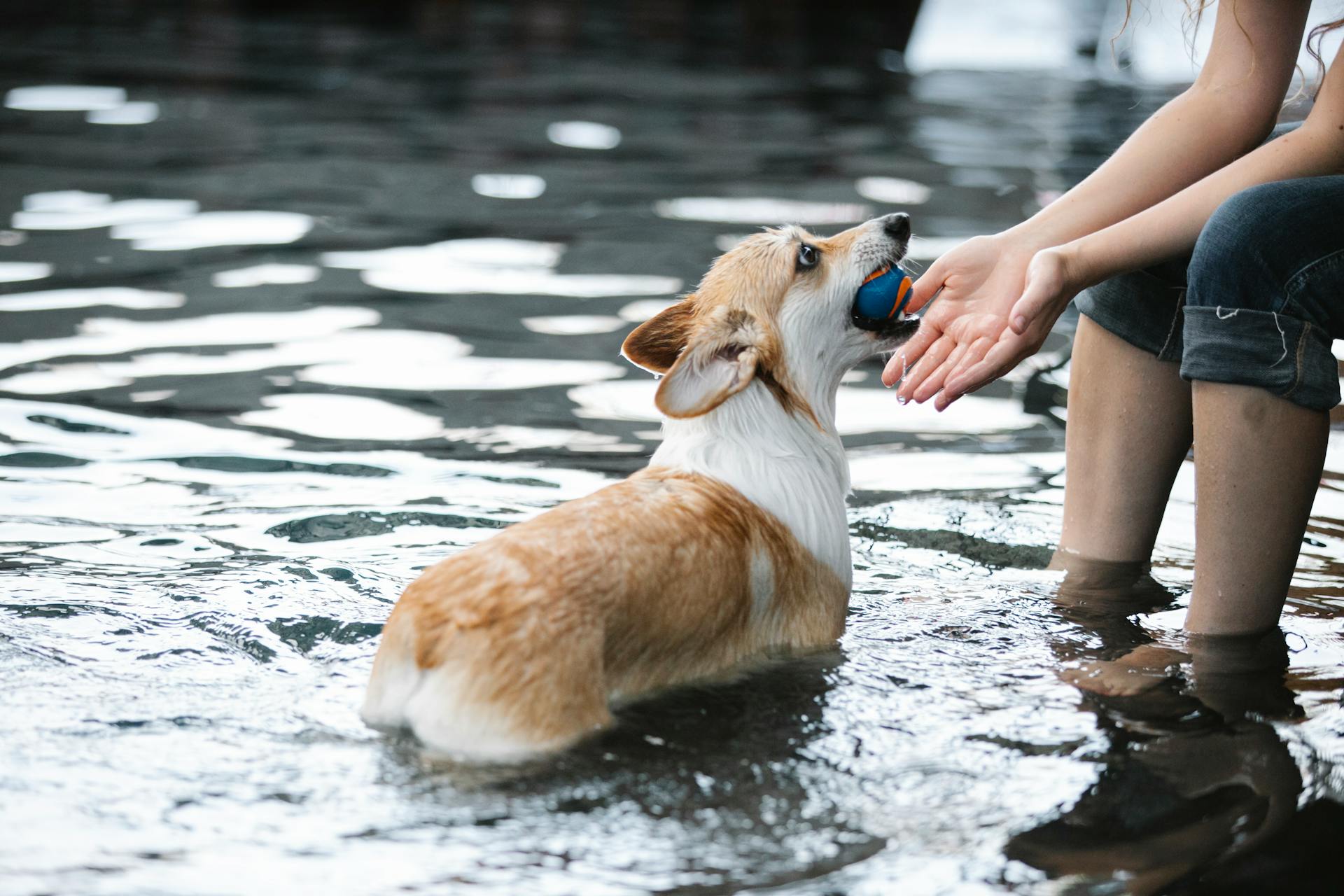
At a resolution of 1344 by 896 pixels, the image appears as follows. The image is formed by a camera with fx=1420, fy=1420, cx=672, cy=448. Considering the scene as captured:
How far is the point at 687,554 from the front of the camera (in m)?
2.70

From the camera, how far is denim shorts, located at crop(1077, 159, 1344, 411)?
2721 millimetres

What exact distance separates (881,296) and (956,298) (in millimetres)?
205

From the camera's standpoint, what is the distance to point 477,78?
12578 mm

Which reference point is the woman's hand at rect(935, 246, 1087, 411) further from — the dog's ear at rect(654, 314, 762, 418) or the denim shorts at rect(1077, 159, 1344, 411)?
the dog's ear at rect(654, 314, 762, 418)

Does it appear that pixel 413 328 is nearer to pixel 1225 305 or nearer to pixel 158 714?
pixel 158 714

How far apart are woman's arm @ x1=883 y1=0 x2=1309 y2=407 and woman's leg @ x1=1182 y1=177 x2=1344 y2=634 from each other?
461mm

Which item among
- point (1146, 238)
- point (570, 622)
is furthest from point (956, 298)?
point (570, 622)

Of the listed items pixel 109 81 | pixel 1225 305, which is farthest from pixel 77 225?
pixel 1225 305

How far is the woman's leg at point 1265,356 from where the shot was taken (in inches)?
107

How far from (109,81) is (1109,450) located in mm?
9812

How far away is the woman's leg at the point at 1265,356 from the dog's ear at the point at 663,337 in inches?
42.9

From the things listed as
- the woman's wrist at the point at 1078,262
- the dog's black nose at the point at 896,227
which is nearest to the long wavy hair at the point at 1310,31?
the woman's wrist at the point at 1078,262

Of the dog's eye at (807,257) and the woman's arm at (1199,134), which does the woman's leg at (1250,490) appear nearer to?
the woman's arm at (1199,134)

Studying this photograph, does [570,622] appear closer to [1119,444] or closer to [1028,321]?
[1028,321]
